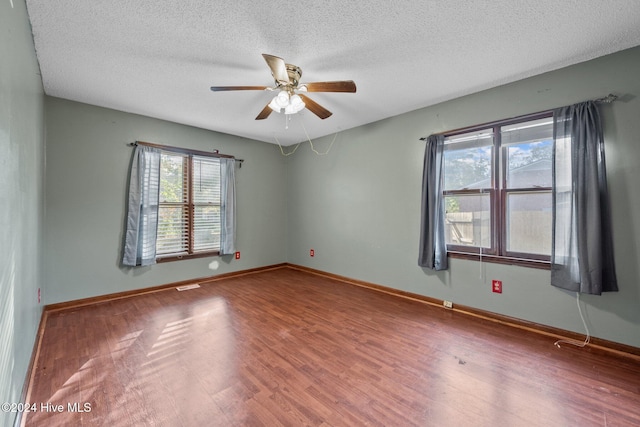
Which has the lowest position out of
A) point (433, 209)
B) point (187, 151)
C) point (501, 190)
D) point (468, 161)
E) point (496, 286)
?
point (496, 286)

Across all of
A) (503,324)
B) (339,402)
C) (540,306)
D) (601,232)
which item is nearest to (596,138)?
(601,232)

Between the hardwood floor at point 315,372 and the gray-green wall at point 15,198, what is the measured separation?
435 mm

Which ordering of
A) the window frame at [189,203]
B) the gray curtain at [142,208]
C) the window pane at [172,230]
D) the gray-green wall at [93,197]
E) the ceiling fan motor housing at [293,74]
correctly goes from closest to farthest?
the ceiling fan motor housing at [293,74]
the gray-green wall at [93,197]
the gray curtain at [142,208]
the window pane at [172,230]
the window frame at [189,203]

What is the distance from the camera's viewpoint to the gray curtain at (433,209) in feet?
10.7

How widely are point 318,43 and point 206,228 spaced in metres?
3.43

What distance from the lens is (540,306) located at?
8.62 feet

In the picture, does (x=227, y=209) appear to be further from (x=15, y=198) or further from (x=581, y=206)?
(x=581, y=206)

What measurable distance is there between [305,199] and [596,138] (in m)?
4.04

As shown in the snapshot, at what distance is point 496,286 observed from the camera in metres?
2.90

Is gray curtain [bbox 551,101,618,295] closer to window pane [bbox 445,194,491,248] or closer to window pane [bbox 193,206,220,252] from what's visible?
window pane [bbox 445,194,491,248]

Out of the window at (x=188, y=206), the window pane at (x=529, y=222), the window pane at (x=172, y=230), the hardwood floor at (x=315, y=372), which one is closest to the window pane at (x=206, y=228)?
the window at (x=188, y=206)

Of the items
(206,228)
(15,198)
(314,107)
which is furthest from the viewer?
(206,228)

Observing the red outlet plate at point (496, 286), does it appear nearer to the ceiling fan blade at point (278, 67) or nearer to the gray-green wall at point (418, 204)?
the gray-green wall at point (418, 204)

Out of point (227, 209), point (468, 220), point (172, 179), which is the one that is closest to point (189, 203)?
point (172, 179)
